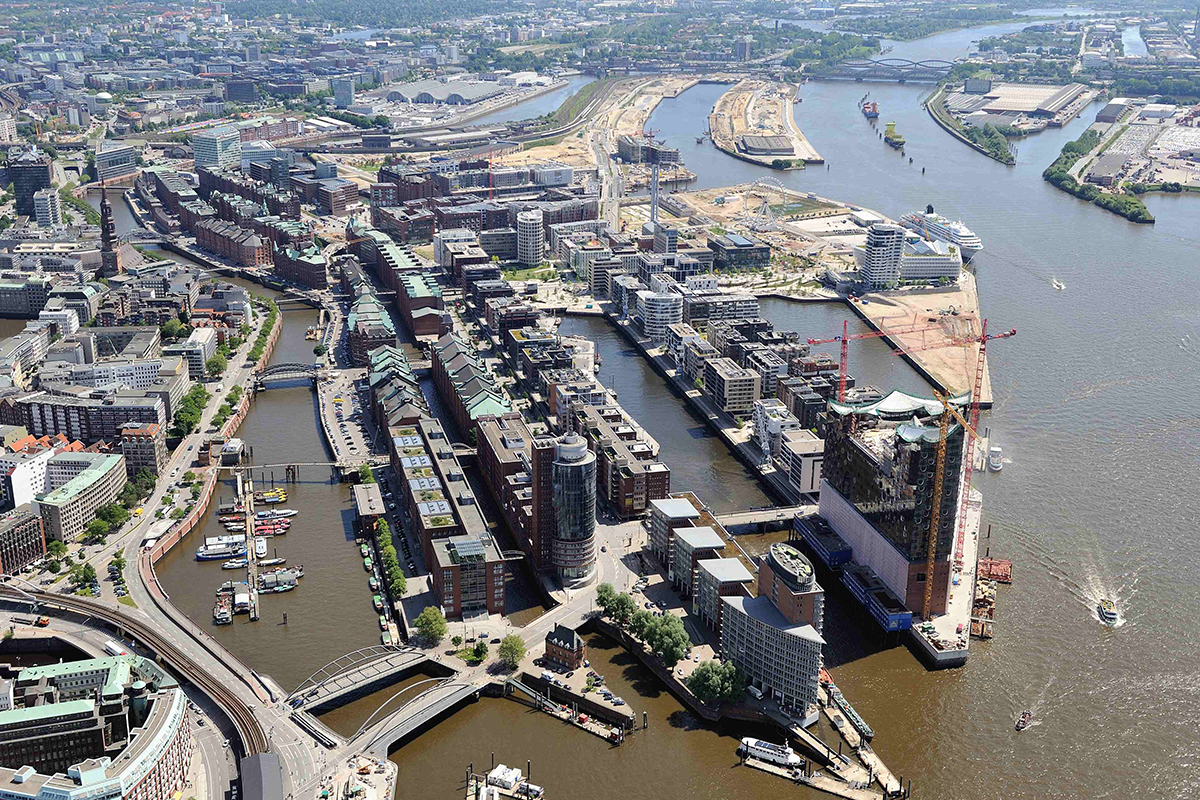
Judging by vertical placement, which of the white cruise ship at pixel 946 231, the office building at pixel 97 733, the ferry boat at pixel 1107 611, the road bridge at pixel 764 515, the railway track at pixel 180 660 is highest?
the white cruise ship at pixel 946 231

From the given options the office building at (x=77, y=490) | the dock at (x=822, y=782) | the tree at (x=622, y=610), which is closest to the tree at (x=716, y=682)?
the dock at (x=822, y=782)

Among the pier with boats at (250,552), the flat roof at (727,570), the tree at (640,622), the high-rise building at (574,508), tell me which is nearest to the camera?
the tree at (640,622)

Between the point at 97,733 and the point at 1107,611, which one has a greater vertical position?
the point at 97,733

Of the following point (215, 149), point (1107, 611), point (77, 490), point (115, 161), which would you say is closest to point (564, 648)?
point (1107, 611)

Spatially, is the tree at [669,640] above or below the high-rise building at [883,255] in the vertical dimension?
below

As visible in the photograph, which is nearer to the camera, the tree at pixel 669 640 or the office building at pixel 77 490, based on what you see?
the tree at pixel 669 640

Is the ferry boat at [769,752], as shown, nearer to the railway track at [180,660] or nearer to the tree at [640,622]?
the tree at [640,622]

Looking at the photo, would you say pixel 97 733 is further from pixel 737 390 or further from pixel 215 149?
pixel 215 149
